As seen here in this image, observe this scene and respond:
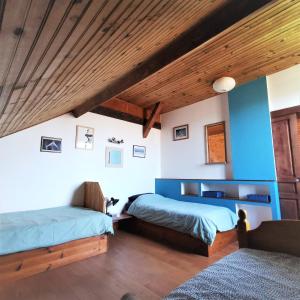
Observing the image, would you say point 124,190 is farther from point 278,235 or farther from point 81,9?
→ point 81,9

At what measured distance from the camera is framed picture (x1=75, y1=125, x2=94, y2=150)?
12.4ft

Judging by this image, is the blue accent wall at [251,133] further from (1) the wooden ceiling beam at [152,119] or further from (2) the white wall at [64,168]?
(2) the white wall at [64,168]

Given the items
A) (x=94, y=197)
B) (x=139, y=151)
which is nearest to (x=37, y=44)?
(x=94, y=197)

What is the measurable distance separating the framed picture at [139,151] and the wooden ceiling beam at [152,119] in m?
0.33

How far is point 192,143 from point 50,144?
9.83 feet

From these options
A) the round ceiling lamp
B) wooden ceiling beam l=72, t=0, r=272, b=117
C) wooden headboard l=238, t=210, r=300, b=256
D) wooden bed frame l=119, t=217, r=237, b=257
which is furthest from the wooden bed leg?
the round ceiling lamp

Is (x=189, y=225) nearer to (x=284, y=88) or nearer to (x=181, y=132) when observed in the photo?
(x=181, y=132)

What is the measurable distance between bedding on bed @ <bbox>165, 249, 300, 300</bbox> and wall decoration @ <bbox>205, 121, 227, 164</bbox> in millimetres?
3004

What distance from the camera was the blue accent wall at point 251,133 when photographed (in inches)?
132

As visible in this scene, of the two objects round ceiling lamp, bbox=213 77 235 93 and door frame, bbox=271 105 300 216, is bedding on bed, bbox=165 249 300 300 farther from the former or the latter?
round ceiling lamp, bbox=213 77 235 93

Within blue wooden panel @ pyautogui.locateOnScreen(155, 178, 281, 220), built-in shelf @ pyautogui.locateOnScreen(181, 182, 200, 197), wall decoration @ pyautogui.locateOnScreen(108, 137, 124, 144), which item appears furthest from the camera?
built-in shelf @ pyautogui.locateOnScreen(181, 182, 200, 197)

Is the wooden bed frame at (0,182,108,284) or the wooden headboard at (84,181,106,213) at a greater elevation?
the wooden headboard at (84,181,106,213)

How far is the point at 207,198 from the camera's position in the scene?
13.0 feet

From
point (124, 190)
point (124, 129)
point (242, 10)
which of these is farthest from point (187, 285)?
point (124, 129)
